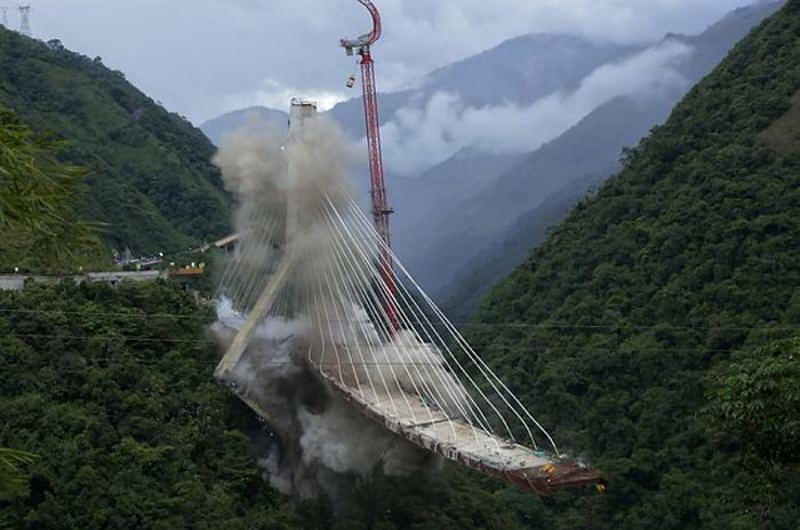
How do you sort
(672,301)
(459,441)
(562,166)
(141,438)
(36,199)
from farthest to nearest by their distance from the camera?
(562,166) → (672,301) → (141,438) → (459,441) → (36,199)

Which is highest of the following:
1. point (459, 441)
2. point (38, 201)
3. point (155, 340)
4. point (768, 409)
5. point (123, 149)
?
point (123, 149)

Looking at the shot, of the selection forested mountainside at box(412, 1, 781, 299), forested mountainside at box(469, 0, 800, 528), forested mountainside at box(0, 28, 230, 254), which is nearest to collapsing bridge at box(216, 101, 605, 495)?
forested mountainside at box(469, 0, 800, 528)

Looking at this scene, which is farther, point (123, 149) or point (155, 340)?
point (123, 149)

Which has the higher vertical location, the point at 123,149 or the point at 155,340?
the point at 123,149

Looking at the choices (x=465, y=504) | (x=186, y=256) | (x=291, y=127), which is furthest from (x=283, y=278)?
(x=186, y=256)

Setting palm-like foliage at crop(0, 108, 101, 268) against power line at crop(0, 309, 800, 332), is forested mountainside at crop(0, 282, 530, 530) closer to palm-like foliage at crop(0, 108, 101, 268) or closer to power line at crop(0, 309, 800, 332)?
power line at crop(0, 309, 800, 332)

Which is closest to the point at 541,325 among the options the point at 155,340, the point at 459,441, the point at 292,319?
the point at 292,319

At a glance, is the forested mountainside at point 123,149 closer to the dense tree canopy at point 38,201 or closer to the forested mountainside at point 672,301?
the forested mountainside at point 672,301

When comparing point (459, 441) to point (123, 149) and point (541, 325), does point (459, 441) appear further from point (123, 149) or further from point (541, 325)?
point (123, 149)
